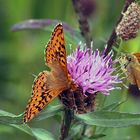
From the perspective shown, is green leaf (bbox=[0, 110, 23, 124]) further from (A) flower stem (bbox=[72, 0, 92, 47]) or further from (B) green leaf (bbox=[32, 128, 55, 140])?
(A) flower stem (bbox=[72, 0, 92, 47])

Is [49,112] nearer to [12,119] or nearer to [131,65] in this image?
[12,119]

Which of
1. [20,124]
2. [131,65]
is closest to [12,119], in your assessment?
[20,124]

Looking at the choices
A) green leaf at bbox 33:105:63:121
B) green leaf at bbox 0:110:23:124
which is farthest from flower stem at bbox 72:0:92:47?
green leaf at bbox 0:110:23:124

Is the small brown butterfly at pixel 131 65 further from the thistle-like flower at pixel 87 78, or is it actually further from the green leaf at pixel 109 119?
the green leaf at pixel 109 119

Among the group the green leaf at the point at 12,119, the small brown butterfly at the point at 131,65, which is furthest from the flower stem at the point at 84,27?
the green leaf at the point at 12,119

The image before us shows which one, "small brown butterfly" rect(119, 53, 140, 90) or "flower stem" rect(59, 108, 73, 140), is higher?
"small brown butterfly" rect(119, 53, 140, 90)

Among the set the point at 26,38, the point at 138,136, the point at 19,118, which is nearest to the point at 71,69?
the point at 19,118
